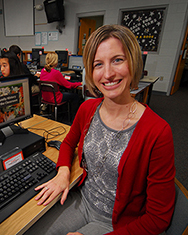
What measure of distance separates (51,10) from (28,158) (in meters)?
6.36

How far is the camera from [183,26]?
4195 millimetres

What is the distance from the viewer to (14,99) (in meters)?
0.93

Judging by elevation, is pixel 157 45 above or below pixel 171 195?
above

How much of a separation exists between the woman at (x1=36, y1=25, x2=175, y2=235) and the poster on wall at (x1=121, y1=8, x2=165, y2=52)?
4650mm

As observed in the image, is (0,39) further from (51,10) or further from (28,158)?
(28,158)

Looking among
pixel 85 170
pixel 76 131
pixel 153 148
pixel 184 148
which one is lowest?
pixel 184 148

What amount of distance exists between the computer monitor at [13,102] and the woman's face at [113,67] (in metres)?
0.51

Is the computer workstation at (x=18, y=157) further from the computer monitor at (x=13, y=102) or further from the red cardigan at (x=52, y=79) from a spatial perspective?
the red cardigan at (x=52, y=79)

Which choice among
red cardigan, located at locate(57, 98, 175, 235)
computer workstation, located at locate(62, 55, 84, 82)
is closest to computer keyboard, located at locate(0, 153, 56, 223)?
red cardigan, located at locate(57, 98, 175, 235)

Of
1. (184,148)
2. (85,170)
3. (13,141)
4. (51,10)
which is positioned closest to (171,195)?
(85,170)

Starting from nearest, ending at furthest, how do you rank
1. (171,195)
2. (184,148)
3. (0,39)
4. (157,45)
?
(171,195), (184,148), (157,45), (0,39)

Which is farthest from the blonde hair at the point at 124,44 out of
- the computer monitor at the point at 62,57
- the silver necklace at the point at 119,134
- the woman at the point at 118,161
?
the computer monitor at the point at 62,57

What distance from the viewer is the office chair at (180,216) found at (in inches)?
21.6

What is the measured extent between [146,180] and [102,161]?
21cm
